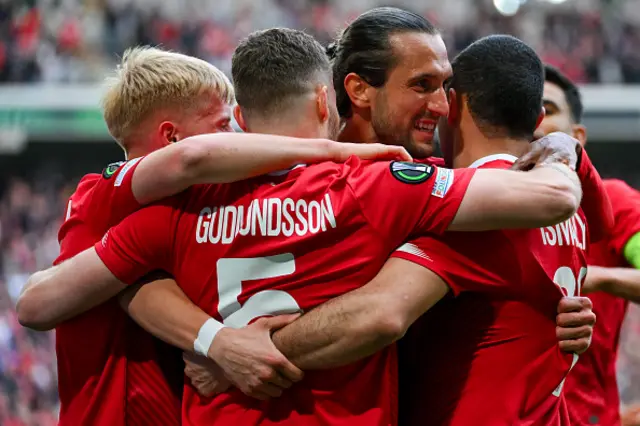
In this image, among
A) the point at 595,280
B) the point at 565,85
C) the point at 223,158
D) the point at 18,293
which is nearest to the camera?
the point at 223,158

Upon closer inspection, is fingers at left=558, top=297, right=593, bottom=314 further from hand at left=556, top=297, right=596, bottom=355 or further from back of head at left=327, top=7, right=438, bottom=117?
back of head at left=327, top=7, right=438, bottom=117

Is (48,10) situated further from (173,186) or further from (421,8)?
(173,186)

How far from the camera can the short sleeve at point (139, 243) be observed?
9.34 ft

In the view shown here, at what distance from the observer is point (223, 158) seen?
108 inches

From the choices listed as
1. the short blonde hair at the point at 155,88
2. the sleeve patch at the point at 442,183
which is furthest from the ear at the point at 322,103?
the short blonde hair at the point at 155,88

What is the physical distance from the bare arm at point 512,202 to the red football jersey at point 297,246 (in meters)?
0.04

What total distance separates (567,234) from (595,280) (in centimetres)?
70

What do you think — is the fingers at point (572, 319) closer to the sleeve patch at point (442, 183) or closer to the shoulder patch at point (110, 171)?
the sleeve patch at point (442, 183)

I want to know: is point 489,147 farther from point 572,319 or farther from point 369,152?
point 572,319

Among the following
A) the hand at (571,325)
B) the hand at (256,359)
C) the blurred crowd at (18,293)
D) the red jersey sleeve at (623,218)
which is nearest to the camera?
the hand at (256,359)

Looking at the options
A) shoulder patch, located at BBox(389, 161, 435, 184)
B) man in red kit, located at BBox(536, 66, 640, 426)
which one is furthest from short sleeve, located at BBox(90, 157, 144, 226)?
man in red kit, located at BBox(536, 66, 640, 426)

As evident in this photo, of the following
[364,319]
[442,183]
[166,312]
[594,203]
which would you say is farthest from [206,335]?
[594,203]

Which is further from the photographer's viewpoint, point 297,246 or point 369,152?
point 369,152

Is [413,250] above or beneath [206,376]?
above
